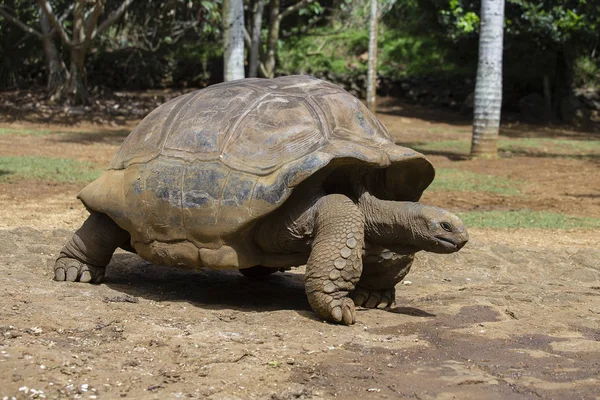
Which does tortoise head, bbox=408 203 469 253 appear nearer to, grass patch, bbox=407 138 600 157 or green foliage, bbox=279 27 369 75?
grass patch, bbox=407 138 600 157

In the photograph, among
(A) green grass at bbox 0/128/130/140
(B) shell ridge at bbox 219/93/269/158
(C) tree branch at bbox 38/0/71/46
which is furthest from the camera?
(C) tree branch at bbox 38/0/71/46

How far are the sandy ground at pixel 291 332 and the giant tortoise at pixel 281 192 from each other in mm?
296

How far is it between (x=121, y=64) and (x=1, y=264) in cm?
1925

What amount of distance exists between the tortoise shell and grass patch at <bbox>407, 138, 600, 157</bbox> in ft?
33.8

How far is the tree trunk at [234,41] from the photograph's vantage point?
1284cm

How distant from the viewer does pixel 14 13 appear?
21.2 metres

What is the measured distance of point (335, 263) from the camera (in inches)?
176

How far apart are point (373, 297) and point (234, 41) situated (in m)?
8.57

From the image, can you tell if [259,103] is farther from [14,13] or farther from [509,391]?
[14,13]

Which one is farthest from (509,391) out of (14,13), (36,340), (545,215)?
(14,13)

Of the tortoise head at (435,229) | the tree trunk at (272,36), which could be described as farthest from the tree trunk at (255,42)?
the tortoise head at (435,229)

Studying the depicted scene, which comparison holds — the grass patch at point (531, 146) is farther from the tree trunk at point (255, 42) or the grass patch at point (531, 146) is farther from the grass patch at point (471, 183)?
the tree trunk at point (255, 42)

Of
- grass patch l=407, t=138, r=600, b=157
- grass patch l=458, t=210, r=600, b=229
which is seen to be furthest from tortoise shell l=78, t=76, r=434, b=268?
grass patch l=407, t=138, r=600, b=157

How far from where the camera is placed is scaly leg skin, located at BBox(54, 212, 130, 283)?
535 centimetres
